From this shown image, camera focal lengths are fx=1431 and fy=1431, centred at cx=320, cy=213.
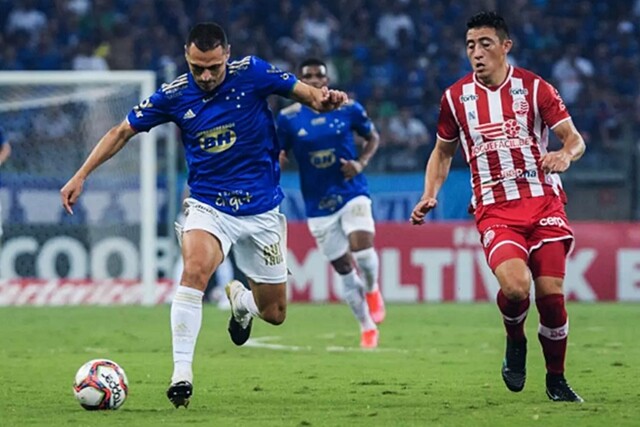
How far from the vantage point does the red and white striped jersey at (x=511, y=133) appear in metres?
8.61

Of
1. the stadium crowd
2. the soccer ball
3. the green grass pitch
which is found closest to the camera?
the green grass pitch

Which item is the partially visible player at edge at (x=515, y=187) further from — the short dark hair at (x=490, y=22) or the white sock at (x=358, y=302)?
the white sock at (x=358, y=302)

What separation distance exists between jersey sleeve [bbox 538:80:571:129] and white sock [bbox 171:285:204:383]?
7.57ft

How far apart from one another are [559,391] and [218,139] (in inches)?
102

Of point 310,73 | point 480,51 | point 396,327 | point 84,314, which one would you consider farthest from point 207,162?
point 84,314

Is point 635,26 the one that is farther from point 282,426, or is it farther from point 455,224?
point 282,426

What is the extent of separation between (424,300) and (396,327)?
190 inches

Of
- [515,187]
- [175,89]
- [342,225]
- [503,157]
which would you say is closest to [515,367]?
[515,187]

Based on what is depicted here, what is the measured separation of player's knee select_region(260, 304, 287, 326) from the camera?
377 inches

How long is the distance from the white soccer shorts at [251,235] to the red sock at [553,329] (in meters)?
1.84

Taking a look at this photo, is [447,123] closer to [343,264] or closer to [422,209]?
[422,209]

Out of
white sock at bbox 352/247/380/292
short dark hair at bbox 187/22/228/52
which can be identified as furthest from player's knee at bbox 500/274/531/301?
white sock at bbox 352/247/380/292

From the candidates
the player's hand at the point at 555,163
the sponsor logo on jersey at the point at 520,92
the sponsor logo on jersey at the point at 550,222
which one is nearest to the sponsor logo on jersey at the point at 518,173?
the sponsor logo on jersey at the point at 550,222

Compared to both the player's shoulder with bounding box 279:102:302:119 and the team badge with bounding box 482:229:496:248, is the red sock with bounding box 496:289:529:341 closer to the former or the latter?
the team badge with bounding box 482:229:496:248
